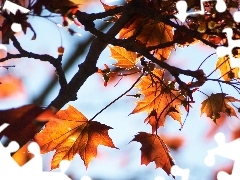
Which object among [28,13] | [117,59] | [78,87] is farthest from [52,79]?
[28,13]

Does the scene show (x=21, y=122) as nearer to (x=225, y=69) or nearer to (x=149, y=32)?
(x=149, y=32)

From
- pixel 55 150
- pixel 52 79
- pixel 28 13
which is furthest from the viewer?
pixel 52 79

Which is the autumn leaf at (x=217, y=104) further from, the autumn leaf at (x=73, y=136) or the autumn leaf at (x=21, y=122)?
the autumn leaf at (x=21, y=122)

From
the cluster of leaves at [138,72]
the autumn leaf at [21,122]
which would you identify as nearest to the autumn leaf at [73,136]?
the cluster of leaves at [138,72]

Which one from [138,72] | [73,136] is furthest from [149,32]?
[73,136]

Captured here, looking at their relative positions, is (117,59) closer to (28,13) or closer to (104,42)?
(104,42)

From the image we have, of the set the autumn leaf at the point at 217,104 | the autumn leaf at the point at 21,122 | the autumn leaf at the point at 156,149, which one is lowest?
the autumn leaf at the point at 156,149

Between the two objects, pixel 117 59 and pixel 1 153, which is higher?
pixel 117 59

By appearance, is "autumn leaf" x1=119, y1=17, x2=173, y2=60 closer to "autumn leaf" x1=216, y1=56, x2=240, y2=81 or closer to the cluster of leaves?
the cluster of leaves
